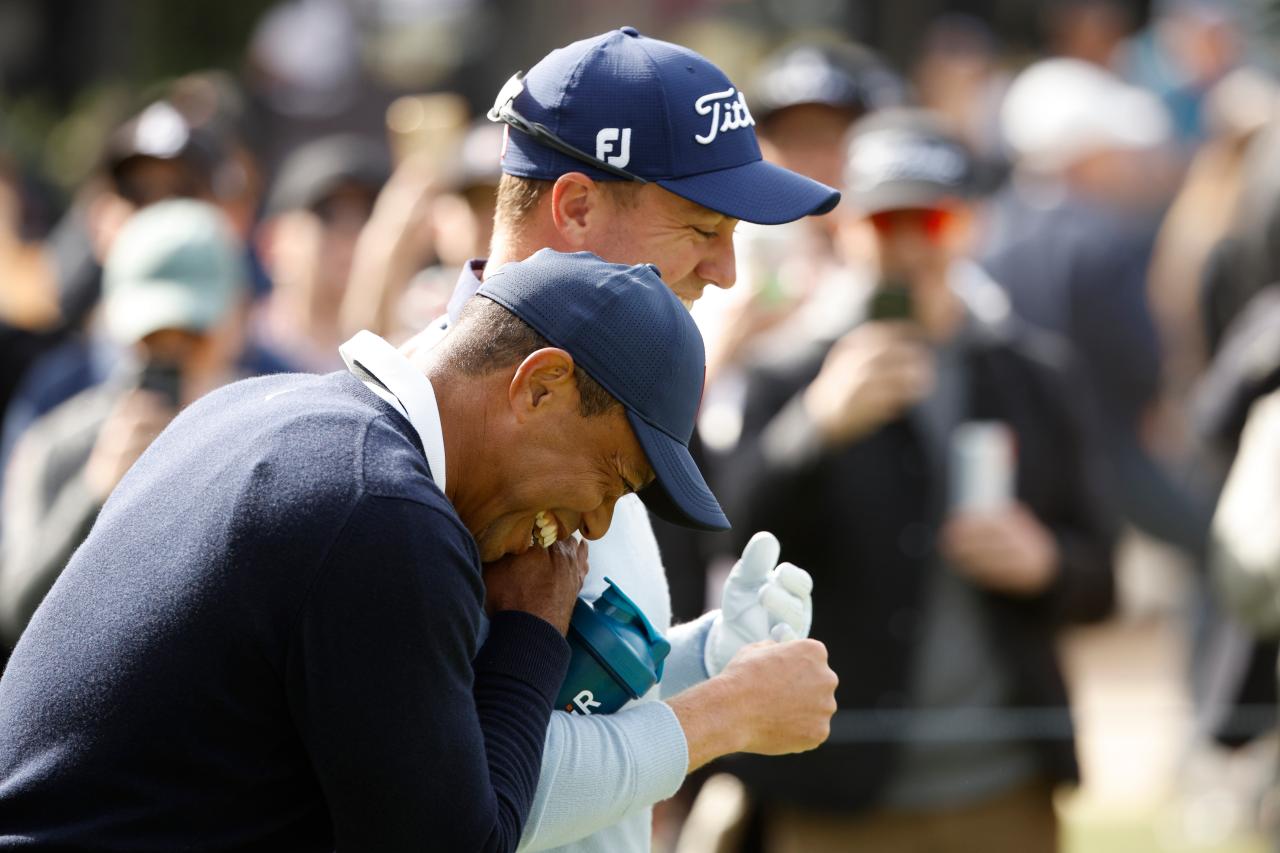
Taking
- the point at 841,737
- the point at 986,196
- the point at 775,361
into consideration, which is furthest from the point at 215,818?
the point at 986,196

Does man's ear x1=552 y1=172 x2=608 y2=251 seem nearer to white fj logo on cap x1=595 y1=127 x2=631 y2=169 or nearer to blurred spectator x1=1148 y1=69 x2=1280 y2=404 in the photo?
white fj logo on cap x1=595 y1=127 x2=631 y2=169

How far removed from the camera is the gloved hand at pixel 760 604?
2846 millimetres

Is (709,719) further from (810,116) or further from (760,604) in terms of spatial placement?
(810,116)

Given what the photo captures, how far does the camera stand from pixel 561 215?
297 centimetres

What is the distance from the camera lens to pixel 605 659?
2602mm

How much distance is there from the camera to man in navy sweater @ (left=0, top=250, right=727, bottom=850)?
2.20 metres

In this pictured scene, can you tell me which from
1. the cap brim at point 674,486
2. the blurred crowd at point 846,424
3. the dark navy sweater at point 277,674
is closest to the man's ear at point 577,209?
the cap brim at point 674,486

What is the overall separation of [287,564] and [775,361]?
2888mm

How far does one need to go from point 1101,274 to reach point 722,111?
602 cm

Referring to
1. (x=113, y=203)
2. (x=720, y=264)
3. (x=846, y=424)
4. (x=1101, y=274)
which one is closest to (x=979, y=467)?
(x=846, y=424)

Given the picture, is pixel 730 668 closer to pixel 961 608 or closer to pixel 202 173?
pixel 961 608

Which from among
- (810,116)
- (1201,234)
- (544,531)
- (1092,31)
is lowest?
(1092,31)

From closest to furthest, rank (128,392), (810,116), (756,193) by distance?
(756,193) < (128,392) < (810,116)

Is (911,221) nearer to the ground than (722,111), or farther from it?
nearer to the ground
